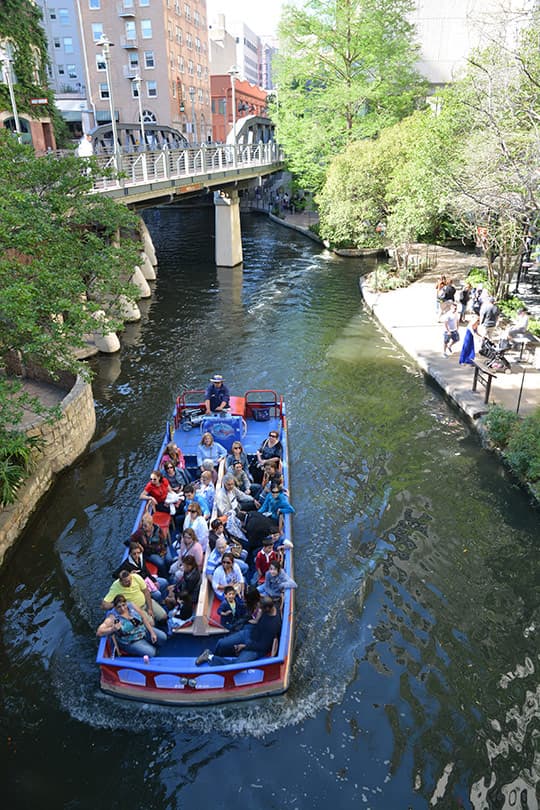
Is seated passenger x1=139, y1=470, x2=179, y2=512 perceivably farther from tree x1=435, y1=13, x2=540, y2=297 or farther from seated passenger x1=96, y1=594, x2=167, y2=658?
tree x1=435, y1=13, x2=540, y2=297

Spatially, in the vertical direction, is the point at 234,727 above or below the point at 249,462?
below

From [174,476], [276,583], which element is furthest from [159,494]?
[276,583]

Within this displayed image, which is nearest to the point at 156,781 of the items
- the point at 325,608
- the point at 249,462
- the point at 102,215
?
the point at 325,608

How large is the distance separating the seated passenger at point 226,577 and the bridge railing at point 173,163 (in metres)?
11.2

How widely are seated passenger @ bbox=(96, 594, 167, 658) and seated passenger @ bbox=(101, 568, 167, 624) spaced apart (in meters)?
0.13

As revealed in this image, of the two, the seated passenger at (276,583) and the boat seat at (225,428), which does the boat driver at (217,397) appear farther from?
the seated passenger at (276,583)

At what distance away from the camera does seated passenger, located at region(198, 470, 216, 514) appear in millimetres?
11026

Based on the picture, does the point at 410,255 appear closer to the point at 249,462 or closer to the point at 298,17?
the point at 298,17

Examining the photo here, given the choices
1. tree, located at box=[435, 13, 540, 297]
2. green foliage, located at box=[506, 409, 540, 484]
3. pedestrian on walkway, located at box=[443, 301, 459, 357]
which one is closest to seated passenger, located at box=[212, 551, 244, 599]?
green foliage, located at box=[506, 409, 540, 484]

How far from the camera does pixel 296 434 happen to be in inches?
633

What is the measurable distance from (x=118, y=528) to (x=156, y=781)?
565cm

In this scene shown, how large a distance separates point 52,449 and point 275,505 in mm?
6207

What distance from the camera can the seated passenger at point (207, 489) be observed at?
11026 mm

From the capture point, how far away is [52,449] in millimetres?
14133
